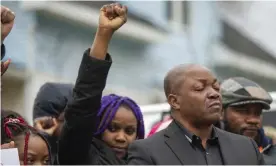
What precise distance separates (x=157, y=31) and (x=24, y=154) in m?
9.91

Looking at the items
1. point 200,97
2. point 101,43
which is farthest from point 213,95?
point 101,43

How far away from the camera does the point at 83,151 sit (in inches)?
148

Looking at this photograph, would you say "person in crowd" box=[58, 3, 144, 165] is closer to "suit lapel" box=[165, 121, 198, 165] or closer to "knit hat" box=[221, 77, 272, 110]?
"suit lapel" box=[165, 121, 198, 165]

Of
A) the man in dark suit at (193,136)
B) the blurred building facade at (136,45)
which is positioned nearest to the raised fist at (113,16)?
the man in dark suit at (193,136)

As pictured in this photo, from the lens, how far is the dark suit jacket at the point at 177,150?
3047mm

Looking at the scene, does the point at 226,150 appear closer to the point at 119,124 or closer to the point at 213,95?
the point at 213,95

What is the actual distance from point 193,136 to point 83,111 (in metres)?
0.68

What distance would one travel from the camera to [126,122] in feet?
13.3

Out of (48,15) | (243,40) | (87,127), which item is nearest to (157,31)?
(48,15)

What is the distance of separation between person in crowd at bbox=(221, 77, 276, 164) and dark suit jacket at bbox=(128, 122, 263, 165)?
1.23m

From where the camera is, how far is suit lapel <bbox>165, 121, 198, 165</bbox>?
305cm

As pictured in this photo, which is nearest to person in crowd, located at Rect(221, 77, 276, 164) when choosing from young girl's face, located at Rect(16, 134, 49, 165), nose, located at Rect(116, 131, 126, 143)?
nose, located at Rect(116, 131, 126, 143)

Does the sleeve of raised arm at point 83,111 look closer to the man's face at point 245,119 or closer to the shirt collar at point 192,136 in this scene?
the shirt collar at point 192,136

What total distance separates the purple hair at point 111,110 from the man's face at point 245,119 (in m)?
0.63
